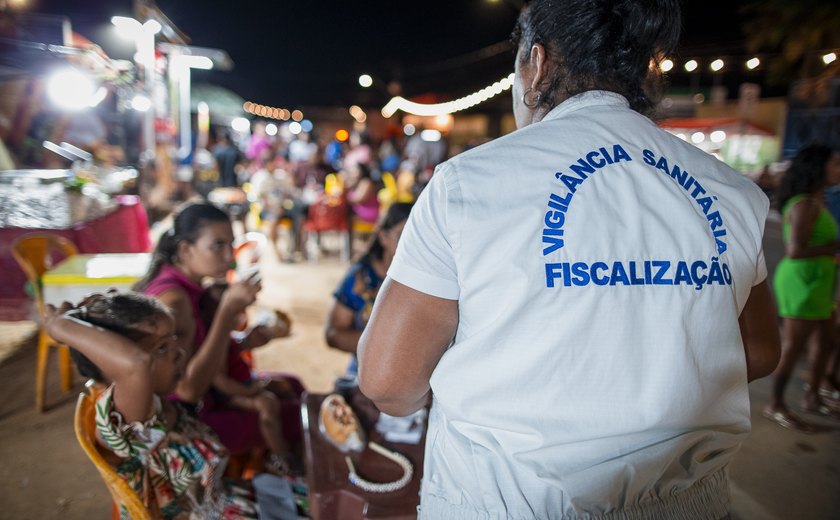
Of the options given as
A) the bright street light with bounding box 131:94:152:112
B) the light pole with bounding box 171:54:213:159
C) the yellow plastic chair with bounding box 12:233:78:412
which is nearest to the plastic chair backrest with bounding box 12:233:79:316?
the yellow plastic chair with bounding box 12:233:78:412

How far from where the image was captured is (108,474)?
1.45 meters

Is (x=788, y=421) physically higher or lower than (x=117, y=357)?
lower

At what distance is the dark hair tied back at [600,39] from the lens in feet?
3.19

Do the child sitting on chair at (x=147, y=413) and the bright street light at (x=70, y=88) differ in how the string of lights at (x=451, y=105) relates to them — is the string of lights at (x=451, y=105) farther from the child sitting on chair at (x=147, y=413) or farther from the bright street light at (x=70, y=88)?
the child sitting on chair at (x=147, y=413)

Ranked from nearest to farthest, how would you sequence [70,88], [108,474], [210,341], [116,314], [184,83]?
[108,474]
[116,314]
[210,341]
[70,88]
[184,83]

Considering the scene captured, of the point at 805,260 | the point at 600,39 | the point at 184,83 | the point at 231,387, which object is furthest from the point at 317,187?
the point at 600,39

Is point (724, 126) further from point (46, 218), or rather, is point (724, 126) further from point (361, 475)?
point (361, 475)

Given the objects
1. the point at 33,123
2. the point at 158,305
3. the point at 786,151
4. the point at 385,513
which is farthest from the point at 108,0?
the point at 786,151

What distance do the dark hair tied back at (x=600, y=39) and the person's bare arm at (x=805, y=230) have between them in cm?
297

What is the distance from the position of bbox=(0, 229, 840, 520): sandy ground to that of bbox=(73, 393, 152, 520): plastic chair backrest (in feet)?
4.67

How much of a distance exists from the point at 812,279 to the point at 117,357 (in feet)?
12.7

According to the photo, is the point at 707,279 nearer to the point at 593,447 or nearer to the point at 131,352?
the point at 593,447

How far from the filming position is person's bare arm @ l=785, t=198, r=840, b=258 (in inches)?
132

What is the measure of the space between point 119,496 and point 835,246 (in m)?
3.94
